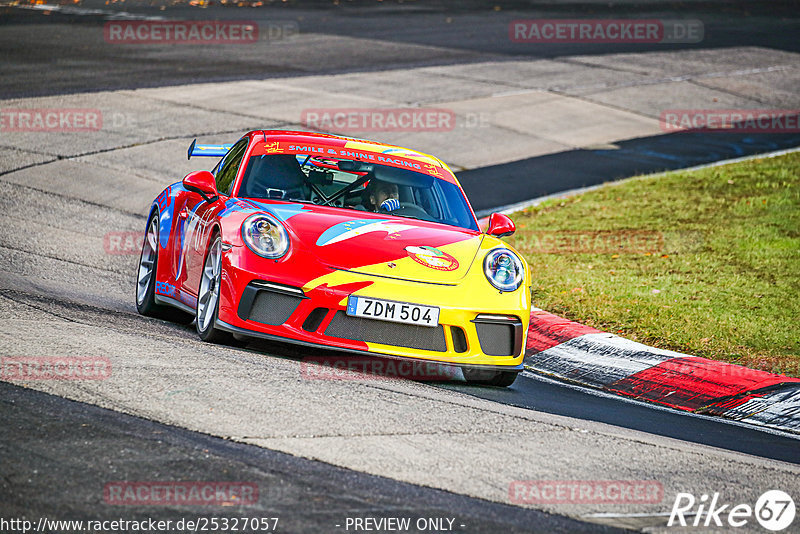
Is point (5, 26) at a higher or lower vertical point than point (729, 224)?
higher

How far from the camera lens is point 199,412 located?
5.25 m

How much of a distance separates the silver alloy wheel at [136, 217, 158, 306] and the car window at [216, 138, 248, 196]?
2.11 feet

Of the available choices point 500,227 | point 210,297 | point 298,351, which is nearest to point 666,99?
point 500,227

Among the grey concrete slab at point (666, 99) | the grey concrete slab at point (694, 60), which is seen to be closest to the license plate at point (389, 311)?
the grey concrete slab at point (666, 99)

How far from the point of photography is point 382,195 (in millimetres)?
7953

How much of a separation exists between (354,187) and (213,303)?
1.60 m

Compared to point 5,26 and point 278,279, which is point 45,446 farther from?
point 5,26

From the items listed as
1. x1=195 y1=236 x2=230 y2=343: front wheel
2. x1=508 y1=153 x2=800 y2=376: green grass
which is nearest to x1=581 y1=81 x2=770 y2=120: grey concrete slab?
x1=508 y1=153 x2=800 y2=376: green grass

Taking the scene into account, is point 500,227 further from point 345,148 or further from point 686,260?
point 686,260

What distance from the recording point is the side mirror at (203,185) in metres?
7.57

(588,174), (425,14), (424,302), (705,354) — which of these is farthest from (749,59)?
(424,302)

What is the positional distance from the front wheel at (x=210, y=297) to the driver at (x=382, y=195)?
129cm

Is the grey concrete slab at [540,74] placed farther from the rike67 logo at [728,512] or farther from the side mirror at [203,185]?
the rike67 logo at [728,512]

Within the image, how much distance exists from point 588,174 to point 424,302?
10.0 metres
